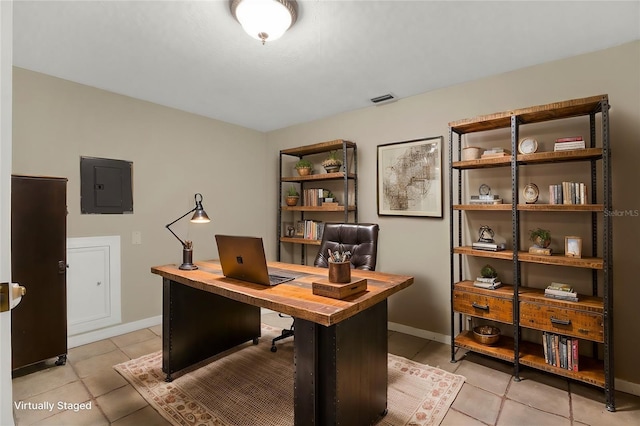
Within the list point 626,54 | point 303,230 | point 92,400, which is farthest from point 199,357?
point 626,54

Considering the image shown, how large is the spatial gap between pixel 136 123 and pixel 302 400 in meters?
3.17

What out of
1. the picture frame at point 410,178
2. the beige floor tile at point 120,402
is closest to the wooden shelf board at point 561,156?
the picture frame at point 410,178

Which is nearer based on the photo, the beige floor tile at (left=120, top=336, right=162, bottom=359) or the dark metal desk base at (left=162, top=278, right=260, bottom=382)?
the dark metal desk base at (left=162, top=278, right=260, bottom=382)

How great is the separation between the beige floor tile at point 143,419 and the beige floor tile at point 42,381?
2.53ft

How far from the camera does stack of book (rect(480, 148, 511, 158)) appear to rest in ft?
8.32

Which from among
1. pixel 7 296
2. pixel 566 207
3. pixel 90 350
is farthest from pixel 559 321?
pixel 90 350

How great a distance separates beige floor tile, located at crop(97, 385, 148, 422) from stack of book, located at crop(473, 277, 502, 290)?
260 centimetres

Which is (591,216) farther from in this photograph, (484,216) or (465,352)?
(465,352)

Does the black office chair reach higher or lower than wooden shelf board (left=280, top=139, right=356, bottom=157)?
lower

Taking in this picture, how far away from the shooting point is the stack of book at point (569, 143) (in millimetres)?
2219

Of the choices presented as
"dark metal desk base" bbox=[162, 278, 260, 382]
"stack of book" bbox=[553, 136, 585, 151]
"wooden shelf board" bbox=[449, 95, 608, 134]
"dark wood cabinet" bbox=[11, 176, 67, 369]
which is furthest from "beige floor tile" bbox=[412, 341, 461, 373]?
"dark wood cabinet" bbox=[11, 176, 67, 369]

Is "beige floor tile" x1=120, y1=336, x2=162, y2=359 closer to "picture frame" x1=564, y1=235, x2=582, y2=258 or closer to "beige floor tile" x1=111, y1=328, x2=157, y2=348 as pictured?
"beige floor tile" x1=111, y1=328, x2=157, y2=348

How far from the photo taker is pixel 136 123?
3338 millimetres

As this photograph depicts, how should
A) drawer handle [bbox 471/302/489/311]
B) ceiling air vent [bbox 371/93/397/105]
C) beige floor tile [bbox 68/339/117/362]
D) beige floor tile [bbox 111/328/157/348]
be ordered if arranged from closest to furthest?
drawer handle [bbox 471/302/489/311] → beige floor tile [bbox 68/339/117/362] → beige floor tile [bbox 111/328/157/348] → ceiling air vent [bbox 371/93/397/105]
